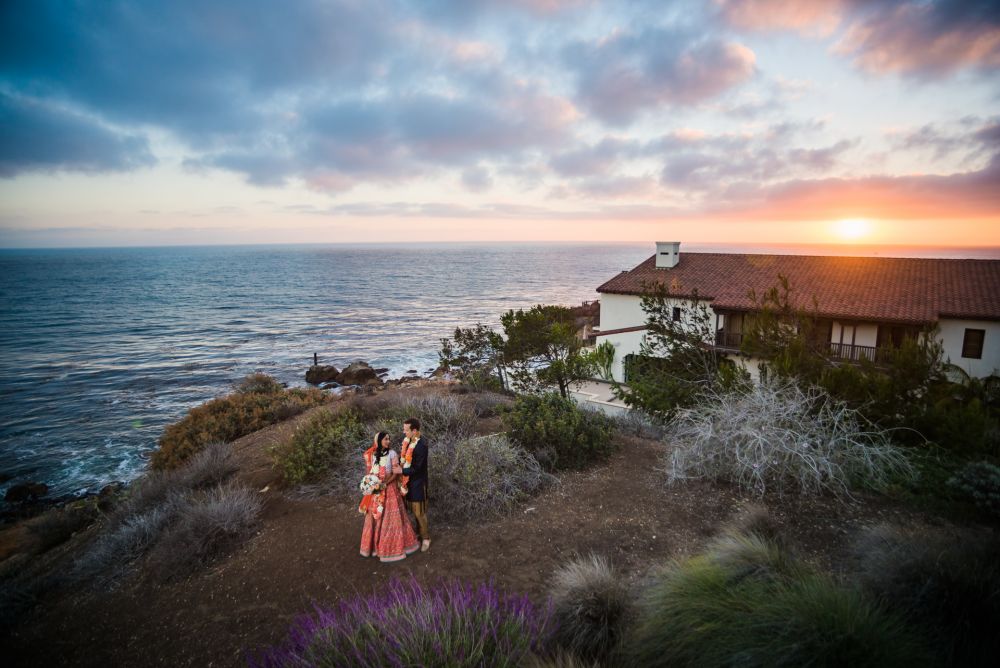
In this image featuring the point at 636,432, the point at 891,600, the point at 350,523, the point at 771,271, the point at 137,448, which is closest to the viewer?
the point at 891,600

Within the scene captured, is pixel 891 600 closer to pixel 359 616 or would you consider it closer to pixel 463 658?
pixel 463 658

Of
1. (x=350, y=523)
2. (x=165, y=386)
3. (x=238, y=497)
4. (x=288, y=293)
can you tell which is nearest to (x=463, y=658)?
(x=350, y=523)

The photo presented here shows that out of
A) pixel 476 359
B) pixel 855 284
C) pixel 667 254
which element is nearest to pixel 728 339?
Answer: pixel 855 284

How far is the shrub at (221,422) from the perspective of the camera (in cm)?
1399

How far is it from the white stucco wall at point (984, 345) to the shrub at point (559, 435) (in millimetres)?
17004

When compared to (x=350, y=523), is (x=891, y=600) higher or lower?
higher

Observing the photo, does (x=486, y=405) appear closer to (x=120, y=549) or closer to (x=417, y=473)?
(x=417, y=473)

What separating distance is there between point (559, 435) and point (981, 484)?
20.2 ft

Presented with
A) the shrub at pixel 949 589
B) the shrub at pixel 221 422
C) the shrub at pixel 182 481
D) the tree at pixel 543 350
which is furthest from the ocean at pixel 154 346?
the shrub at pixel 949 589

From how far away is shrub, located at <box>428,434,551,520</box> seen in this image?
7426mm

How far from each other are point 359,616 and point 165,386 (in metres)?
28.4

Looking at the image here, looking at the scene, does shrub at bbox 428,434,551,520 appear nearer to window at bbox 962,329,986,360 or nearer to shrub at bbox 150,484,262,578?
shrub at bbox 150,484,262,578

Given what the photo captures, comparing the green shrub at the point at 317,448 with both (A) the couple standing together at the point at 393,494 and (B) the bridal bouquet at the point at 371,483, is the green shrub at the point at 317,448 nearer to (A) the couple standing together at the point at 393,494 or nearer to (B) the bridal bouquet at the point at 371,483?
(A) the couple standing together at the point at 393,494

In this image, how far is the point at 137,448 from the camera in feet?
59.5
